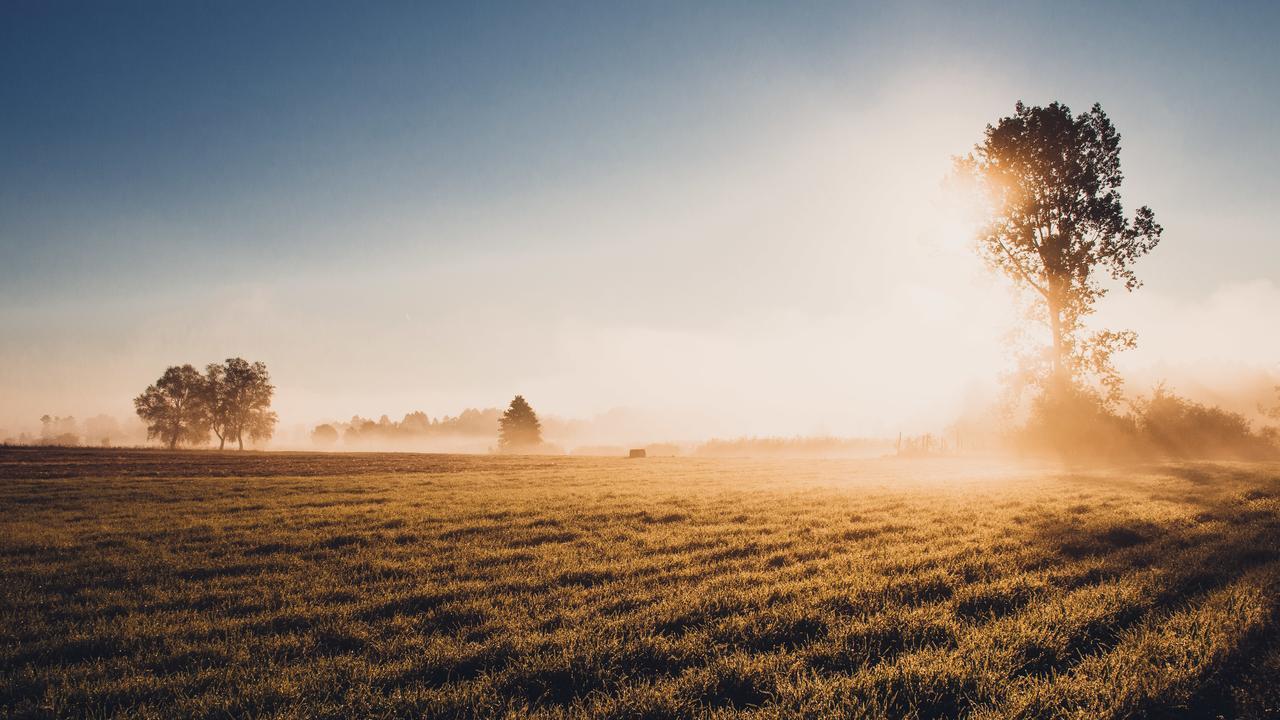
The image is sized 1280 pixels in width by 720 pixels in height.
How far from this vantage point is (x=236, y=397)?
3406 inches

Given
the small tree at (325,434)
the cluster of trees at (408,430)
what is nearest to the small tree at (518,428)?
the cluster of trees at (408,430)

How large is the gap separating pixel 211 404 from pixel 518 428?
2085 inches

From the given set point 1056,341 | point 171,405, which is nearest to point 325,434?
point 171,405

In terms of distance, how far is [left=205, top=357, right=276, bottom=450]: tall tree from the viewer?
85.9m

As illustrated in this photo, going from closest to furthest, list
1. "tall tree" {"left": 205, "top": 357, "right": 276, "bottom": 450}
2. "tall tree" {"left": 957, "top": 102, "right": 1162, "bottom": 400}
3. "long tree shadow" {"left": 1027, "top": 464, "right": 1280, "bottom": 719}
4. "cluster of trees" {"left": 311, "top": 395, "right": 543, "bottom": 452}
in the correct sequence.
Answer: "long tree shadow" {"left": 1027, "top": 464, "right": 1280, "bottom": 719}
"tall tree" {"left": 957, "top": 102, "right": 1162, "bottom": 400}
"tall tree" {"left": 205, "top": 357, "right": 276, "bottom": 450}
"cluster of trees" {"left": 311, "top": 395, "right": 543, "bottom": 452}

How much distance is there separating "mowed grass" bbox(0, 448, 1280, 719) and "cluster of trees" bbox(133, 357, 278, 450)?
94955 millimetres

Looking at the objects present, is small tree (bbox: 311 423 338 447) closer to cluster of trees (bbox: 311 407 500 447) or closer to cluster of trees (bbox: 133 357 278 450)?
cluster of trees (bbox: 311 407 500 447)

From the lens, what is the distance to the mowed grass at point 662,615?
3623mm

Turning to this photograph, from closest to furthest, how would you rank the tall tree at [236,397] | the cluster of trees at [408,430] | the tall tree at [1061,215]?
the tall tree at [1061,215] → the tall tree at [236,397] → the cluster of trees at [408,430]

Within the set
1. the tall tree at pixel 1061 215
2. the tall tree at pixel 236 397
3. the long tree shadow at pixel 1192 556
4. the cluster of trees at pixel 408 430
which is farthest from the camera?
the cluster of trees at pixel 408 430

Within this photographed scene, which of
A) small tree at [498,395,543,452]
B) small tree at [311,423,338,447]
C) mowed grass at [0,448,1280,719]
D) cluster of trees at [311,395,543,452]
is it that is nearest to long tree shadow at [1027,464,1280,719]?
mowed grass at [0,448,1280,719]

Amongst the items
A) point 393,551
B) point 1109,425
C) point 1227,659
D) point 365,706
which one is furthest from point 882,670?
point 1109,425

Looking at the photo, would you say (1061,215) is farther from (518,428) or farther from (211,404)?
(211,404)

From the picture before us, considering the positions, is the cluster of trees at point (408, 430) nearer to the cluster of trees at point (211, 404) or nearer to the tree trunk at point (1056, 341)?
the cluster of trees at point (211, 404)
